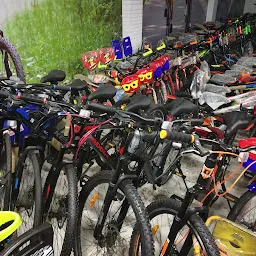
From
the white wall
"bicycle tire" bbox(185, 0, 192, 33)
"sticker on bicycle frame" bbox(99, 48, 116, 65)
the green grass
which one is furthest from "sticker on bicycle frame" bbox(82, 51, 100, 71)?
"bicycle tire" bbox(185, 0, 192, 33)

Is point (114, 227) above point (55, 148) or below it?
below

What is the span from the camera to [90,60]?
3.74 meters

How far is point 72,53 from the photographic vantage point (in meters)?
4.39

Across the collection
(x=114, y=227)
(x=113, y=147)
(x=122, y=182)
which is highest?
(x=122, y=182)

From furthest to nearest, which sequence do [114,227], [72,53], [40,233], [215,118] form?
[72,53]
[215,118]
[114,227]
[40,233]

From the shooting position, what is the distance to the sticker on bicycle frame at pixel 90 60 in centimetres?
371

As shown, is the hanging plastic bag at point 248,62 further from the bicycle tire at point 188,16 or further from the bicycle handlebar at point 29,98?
the bicycle handlebar at point 29,98

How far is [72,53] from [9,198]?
2.95m

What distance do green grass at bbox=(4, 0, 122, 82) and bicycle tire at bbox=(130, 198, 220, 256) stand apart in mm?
3039

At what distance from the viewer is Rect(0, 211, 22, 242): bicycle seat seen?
3.22 feet

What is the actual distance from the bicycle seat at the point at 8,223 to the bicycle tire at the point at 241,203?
1.44 meters

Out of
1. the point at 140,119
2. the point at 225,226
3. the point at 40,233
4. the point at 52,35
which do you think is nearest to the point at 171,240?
the point at 225,226

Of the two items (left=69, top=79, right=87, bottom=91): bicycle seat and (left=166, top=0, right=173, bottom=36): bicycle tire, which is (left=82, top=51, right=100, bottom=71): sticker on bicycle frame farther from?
(left=166, top=0, right=173, bottom=36): bicycle tire

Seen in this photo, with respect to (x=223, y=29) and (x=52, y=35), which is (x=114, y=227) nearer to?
(x=52, y=35)
